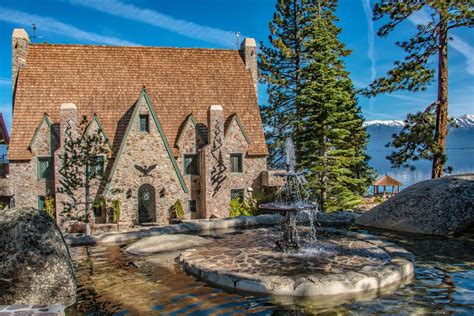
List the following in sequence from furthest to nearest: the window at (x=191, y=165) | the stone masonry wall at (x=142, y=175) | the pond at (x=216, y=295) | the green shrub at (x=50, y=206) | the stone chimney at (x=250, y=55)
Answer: the stone chimney at (x=250, y=55) < the window at (x=191, y=165) < the green shrub at (x=50, y=206) < the stone masonry wall at (x=142, y=175) < the pond at (x=216, y=295)

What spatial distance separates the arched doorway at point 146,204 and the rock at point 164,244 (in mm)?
11503

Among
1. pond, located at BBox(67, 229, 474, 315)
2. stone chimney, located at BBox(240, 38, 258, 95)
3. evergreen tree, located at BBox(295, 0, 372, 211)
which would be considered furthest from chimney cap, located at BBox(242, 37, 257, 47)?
pond, located at BBox(67, 229, 474, 315)

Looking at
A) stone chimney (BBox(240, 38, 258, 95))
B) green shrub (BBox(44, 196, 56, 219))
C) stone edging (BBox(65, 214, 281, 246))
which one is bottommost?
stone edging (BBox(65, 214, 281, 246))

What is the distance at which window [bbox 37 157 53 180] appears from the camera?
25797mm

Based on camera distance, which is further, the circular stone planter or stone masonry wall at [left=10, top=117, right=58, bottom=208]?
stone masonry wall at [left=10, top=117, right=58, bottom=208]

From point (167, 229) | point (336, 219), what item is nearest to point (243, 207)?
point (336, 219)

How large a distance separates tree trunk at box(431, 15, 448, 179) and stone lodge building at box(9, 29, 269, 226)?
1109 cm

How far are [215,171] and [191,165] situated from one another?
1.87 meters

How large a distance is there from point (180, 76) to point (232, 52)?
4.66 m

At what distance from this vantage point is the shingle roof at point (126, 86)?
87.9 feet

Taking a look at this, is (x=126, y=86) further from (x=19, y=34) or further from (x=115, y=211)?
(x=115, y=211)

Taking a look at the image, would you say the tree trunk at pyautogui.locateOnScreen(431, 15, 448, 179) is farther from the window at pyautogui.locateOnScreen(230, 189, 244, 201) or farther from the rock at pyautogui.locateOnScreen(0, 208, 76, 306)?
the rock at pyautogui.locateOnScreen(0, 208, 76, 306)

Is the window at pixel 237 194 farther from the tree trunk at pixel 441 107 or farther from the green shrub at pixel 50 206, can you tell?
the tree trunk at pixel 441 107

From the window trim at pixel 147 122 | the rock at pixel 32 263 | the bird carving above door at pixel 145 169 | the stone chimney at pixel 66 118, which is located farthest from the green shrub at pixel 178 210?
the rock at pixel 32 263
